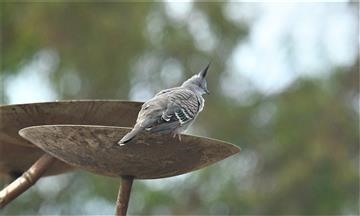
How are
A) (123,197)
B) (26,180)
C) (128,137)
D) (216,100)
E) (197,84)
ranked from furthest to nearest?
(216,100)
(197,84)
(26,180)
(123,197)
(128,137)

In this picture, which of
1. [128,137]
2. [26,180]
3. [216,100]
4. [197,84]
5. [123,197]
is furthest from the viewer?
[216,100]

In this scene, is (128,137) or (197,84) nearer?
(128,137)

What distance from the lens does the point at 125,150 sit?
2828 mm

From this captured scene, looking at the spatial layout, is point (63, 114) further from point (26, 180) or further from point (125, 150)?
point (125, 150)

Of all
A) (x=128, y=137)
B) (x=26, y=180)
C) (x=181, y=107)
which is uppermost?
(x=181, y=107)

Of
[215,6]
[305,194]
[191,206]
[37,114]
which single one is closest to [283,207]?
[305,194]

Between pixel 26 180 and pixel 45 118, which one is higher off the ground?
pixel 45 118

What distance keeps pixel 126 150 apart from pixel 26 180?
0.77 meters

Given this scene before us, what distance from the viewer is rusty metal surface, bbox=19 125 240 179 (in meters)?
2.80

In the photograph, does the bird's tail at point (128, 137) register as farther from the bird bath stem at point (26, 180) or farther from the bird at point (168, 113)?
the bird bath stem at point (26, 180)

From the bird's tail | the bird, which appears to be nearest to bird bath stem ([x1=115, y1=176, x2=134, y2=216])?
the bird

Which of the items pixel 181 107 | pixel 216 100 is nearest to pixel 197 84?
pixel 181 107

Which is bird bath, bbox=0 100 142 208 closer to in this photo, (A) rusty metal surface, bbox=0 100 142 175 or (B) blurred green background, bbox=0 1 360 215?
(A) rusty metal surface, bbox=0 100 142 175

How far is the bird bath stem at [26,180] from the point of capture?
11.0ft
